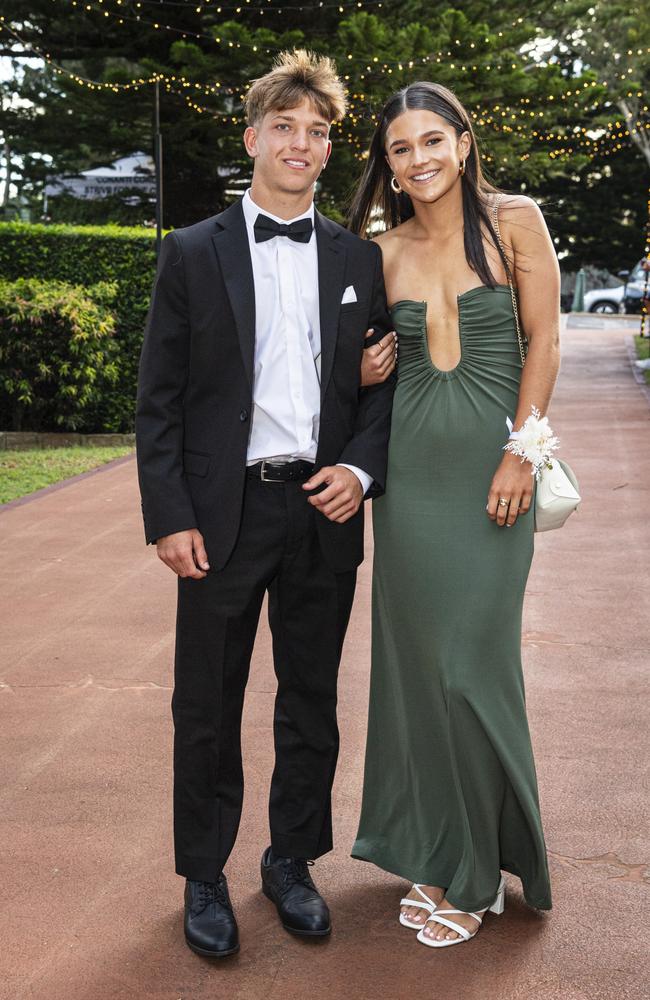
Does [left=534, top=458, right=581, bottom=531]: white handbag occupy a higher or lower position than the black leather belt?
lower

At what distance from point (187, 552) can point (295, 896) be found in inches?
35.6

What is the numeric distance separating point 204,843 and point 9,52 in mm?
18777

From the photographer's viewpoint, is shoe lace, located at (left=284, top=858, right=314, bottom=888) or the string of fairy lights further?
the string of fairy lights

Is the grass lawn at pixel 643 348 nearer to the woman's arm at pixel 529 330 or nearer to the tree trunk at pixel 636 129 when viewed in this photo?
the tree trunk at pixel 636 129

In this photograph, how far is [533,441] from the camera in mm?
2785

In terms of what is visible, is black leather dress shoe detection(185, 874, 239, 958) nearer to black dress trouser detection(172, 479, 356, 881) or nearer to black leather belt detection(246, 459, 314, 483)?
black dress trouser detection(172, 479, 356, 881)

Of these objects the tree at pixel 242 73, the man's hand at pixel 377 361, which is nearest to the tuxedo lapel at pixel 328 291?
the man's hand at pixel 377 361

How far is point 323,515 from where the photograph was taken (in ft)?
9.32

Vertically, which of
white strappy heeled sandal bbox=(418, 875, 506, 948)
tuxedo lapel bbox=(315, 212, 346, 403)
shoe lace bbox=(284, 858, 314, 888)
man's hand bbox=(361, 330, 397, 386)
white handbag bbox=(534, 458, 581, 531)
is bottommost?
white strappy heeled sandal bbox=(418, 875, 506, 948)

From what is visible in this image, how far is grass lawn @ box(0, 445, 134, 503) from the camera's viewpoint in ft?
32.7

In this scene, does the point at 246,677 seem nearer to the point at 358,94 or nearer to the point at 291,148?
the point at 291,148

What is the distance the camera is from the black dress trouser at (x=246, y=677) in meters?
2.84

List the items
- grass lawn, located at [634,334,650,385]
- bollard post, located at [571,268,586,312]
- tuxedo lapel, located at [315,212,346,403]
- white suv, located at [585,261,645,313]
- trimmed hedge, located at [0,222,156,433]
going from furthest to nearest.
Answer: bollard post, located at [571,268,586,312], white suv, located at [585,261,645,313], grass lawn, located at [634,334,650,385], trimmed hedge, located at [0,222,156,433], tuxedo lapel, located at [315,212,346,403]

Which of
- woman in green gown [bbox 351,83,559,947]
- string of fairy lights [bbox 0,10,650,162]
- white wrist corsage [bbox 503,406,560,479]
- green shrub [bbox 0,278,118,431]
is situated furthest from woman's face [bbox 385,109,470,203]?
string of fairy lights [bbox 0,10,650,162]
